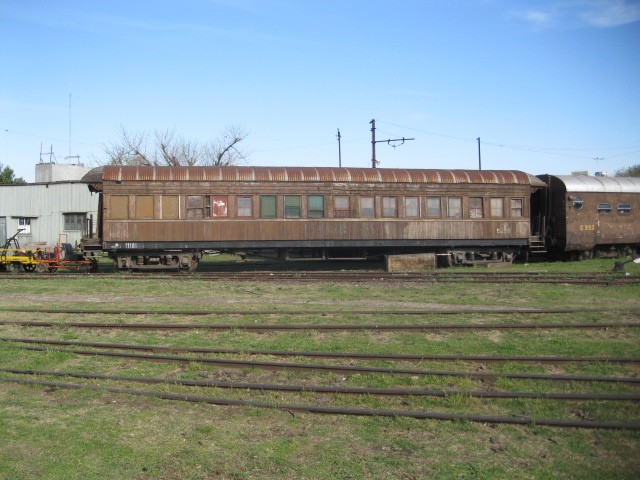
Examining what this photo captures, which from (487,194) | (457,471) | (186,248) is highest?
(487,194)

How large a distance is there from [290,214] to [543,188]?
1072 centimetres

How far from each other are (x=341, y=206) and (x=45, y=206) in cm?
1944

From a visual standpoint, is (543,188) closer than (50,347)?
No

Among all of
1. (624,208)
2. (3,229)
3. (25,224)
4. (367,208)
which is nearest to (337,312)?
(367,208)

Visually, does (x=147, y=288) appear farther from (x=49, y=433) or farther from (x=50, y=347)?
(x=49, y=433)

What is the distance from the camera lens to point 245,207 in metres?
21.4

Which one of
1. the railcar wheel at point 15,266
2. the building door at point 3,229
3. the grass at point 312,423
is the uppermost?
the building door at point 3,229

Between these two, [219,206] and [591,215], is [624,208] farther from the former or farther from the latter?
[219,206]

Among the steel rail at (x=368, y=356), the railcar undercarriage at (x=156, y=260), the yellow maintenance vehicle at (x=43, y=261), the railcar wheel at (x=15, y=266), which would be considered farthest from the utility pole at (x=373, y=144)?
the steel rail at (x=368, y=356)

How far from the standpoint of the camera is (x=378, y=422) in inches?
257

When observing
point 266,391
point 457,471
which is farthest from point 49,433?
point 457,471

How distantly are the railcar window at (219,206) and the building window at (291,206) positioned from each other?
2079mm

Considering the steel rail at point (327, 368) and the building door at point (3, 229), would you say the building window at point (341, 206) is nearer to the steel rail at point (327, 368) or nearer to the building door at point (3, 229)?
the steel rail at point (327, 368)

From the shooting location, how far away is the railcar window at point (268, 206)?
21484 mm
